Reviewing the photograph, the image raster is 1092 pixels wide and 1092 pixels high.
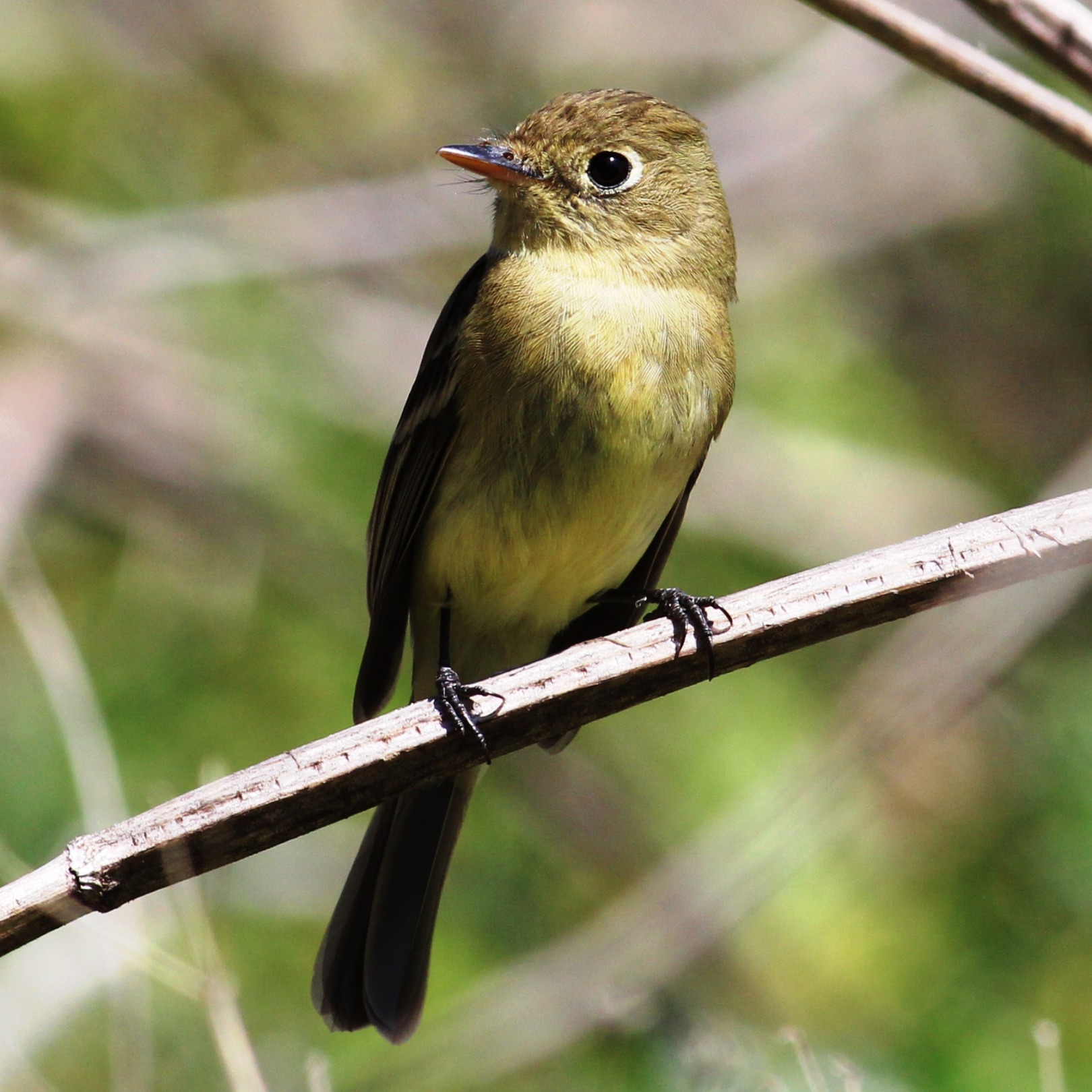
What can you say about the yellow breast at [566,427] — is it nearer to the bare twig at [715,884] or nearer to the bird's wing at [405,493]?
the bird's wing at [405,493]

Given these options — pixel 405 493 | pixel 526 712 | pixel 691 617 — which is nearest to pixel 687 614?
pixel 691 617

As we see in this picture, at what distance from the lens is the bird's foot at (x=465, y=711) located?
295 centimetres

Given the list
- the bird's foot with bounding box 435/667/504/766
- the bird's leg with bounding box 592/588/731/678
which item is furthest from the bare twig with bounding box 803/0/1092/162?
the bird's foot with bounding box 435/667/504/766

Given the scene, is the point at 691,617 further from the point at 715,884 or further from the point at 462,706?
the point at 715,884

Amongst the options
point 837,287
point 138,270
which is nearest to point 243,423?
point 138,270

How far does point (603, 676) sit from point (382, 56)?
5028 millimetres

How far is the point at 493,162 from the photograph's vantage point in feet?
12.4

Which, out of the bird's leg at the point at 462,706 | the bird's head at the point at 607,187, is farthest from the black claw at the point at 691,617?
the bird's head at the point at 607,187

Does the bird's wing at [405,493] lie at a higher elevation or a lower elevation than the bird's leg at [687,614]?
higher

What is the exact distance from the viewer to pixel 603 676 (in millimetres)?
2920

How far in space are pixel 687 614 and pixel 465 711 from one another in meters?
0.52

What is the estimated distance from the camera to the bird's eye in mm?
3928

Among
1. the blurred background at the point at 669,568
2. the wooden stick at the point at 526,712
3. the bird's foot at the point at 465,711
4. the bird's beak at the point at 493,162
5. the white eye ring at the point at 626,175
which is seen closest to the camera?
the wooden stick at the point at 526,712

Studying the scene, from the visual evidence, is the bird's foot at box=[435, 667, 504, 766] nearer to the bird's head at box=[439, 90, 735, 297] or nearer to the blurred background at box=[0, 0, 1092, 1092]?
the blurred background at box=[0, 0, 1092, 1092]
